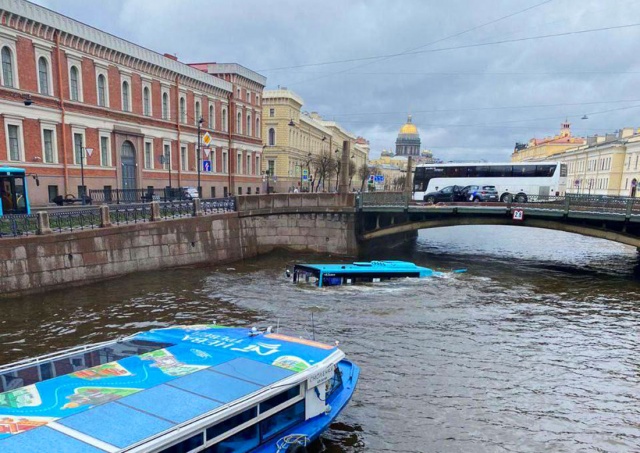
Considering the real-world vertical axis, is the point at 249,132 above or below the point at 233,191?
above

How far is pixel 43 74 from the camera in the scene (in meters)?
29.8

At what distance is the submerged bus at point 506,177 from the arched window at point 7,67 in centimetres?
3008

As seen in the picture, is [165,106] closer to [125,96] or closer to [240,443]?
[125,96]

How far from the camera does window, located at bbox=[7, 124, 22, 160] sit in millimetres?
28016

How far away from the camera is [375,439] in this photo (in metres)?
8.58

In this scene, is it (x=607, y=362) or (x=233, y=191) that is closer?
(x=607, y=362)

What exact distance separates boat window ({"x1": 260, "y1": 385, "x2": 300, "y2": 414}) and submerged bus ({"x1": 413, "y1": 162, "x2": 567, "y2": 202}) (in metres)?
32.1

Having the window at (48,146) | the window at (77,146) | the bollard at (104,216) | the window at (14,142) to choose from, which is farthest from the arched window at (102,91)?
the bollard at (104,216)

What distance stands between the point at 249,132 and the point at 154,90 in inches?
668

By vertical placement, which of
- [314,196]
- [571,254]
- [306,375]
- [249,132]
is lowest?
[571,254]

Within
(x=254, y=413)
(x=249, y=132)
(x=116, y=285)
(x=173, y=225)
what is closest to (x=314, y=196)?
(x=173, y=225)

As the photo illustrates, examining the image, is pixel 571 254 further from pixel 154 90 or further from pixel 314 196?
pixel 154 90

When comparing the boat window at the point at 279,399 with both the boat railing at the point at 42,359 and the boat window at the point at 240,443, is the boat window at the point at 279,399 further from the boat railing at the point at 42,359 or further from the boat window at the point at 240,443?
the boat railing at the point at 42,359

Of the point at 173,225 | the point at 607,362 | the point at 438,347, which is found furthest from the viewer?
the point at 173,225
